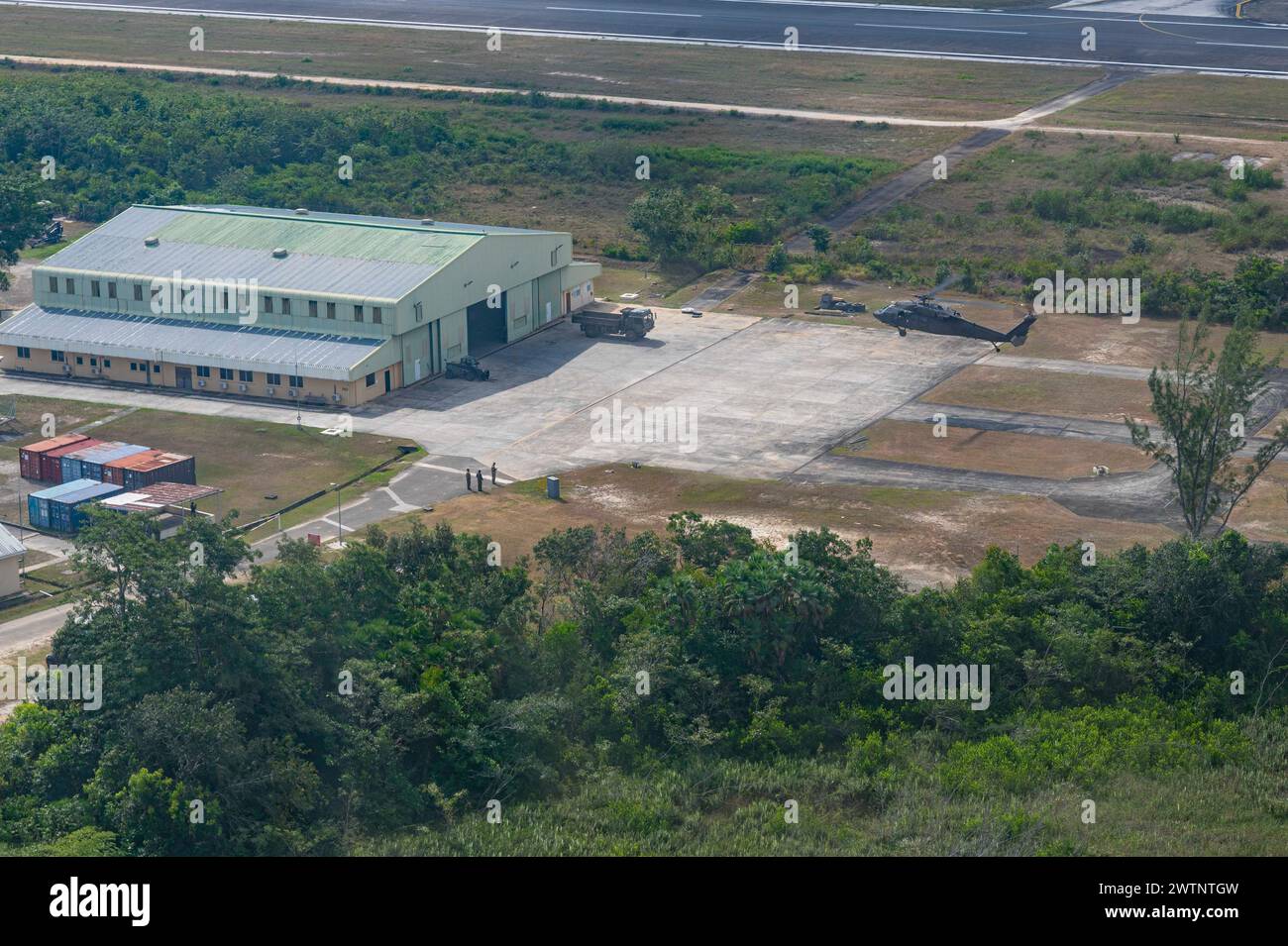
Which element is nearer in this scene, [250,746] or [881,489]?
[250,746]

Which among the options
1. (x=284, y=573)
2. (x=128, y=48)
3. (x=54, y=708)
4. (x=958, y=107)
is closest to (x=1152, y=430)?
(x=284, y=573)

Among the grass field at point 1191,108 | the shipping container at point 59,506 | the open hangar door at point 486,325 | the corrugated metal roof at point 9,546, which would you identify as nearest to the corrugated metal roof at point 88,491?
the shipping container at point 59,506

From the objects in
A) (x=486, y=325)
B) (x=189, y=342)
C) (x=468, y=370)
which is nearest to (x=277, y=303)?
(x=189, y=342)

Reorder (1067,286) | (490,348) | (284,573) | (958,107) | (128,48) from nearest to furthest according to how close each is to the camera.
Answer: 1. (284,573)
2. (490,348)
3. (1067,286)
4. (958,107)
5. (128,48)

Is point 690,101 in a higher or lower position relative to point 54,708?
higher

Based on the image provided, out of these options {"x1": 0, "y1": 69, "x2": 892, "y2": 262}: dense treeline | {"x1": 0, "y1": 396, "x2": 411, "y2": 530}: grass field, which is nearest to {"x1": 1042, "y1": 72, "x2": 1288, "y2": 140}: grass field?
{"x1": 0, "y1": 69, "x2": 892, "y2": 262}: dense treeline

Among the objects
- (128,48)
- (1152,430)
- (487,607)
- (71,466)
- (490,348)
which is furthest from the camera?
(128,48)

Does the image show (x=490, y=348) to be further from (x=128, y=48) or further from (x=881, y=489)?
(x=128, y=48)
